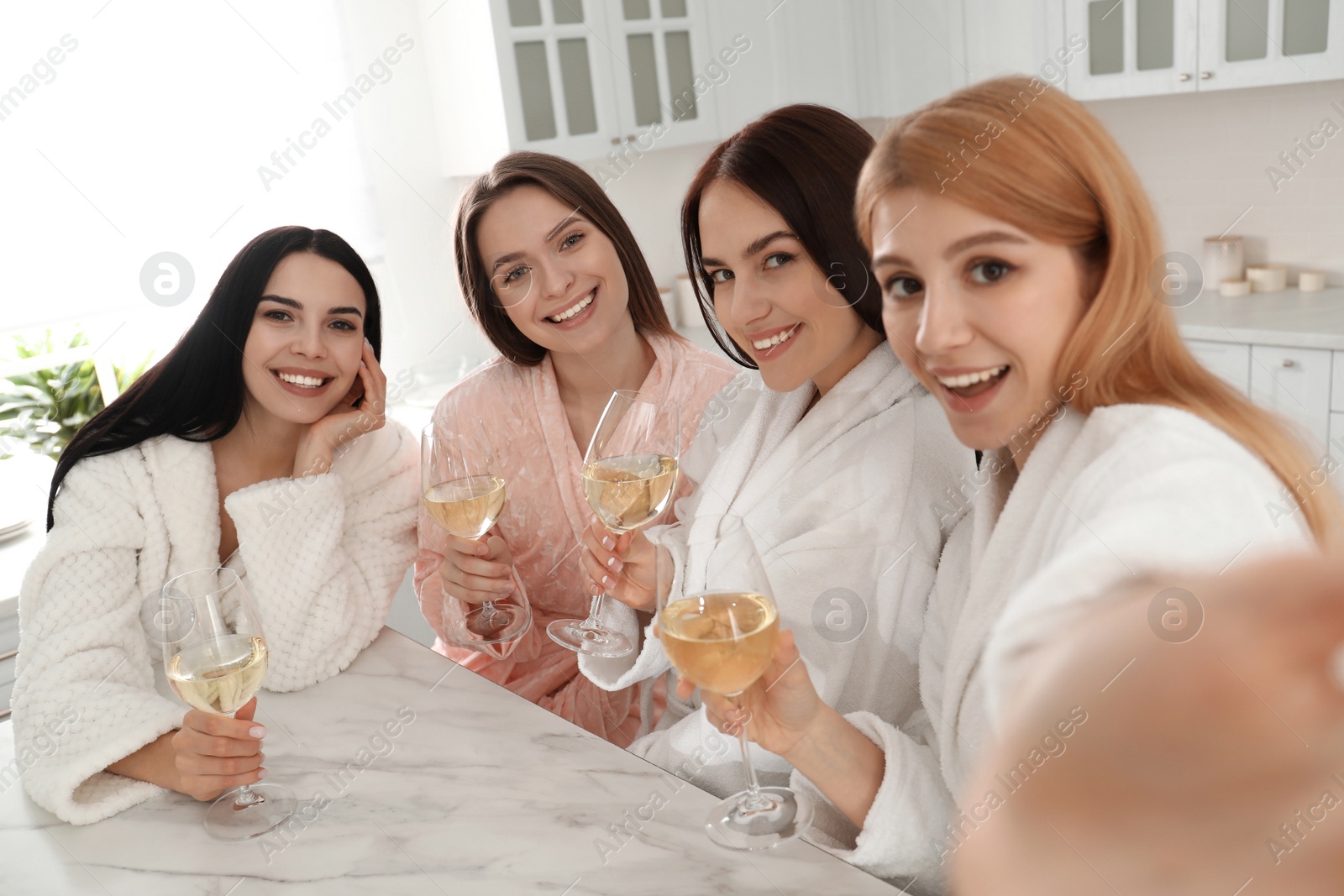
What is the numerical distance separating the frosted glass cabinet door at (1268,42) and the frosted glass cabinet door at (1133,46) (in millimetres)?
45

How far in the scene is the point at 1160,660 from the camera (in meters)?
0.18

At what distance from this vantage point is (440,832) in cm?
93

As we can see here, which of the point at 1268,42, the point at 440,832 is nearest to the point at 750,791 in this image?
the point at 440,832

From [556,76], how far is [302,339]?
6.46 feet

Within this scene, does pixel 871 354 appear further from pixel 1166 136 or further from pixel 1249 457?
pixel 1166 136

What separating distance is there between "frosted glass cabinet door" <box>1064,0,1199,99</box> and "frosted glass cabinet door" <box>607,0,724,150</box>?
126 cm

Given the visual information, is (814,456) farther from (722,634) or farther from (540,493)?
(540,493)

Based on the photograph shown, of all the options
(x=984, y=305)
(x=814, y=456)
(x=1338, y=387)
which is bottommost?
(x=1338, y=387)

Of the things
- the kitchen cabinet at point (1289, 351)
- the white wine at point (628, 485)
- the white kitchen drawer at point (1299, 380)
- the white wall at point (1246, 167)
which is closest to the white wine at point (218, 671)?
the white wine at point (628, 485)

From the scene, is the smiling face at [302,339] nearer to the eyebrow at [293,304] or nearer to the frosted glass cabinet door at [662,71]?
the eyebrow at [293,304]

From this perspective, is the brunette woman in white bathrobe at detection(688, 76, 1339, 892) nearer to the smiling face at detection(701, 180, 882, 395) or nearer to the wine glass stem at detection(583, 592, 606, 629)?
the smiling face at detection(701, 180, 882, 395)

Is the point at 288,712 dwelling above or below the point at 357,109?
below

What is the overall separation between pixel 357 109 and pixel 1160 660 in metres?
3.54

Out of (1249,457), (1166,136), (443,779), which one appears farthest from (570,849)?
(1166,136)
